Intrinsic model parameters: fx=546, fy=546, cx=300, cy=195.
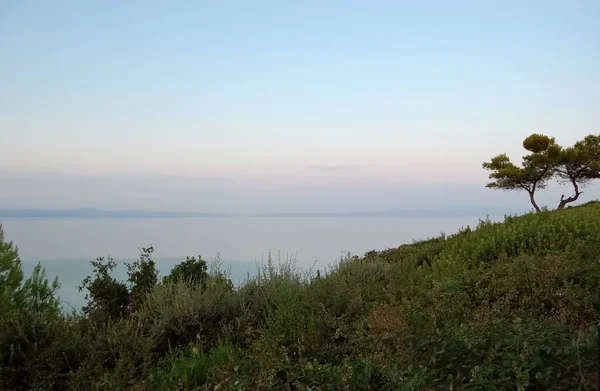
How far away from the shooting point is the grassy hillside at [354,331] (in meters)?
4.19

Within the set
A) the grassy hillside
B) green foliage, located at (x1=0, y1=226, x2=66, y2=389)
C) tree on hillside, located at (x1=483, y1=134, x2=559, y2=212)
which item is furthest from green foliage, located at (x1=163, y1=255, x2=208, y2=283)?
tree on hillside, located at (x1=483, y1=134, x2=559, y2=212)

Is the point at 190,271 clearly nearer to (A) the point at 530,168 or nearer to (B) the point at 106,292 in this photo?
(B) the point at 106,292

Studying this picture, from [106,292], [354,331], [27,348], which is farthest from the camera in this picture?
[106,292]

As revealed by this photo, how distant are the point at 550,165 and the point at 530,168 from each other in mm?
1088

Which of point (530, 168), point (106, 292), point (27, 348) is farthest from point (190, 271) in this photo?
point (530, 168)

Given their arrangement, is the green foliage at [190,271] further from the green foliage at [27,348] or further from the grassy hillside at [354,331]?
the green foliage at [27,348]

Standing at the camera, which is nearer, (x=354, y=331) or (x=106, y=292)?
(x=354, y=331)

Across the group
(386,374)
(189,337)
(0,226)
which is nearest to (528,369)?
(386,374)

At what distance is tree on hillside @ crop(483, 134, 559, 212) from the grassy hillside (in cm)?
2277

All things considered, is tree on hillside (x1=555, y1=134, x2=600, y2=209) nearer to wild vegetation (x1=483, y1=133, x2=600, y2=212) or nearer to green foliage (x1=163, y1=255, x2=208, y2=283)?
wild vegetation (x1=483, y1=133, x2=600, y2=212)

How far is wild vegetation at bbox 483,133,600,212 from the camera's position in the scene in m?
30.8

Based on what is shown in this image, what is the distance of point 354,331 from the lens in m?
6.49

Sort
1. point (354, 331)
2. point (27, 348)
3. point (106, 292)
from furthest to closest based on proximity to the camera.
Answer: point (106, 292) → point (354, 331) → point (27, 348)

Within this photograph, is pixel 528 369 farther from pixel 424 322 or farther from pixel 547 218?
pixel 547 218
